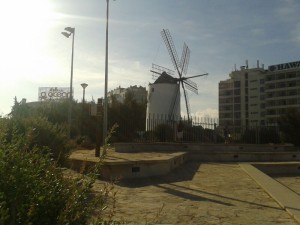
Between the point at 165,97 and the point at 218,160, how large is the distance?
961 inches

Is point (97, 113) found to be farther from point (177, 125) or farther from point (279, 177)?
point (177, 125)

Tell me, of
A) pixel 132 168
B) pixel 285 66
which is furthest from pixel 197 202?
pixel 285 66

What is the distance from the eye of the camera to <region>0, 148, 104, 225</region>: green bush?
2766 millimetres

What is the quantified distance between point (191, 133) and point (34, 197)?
78.8ft

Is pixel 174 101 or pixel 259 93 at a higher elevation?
pixel 259 93

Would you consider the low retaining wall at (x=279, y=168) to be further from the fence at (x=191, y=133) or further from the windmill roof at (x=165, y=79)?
the windmill roof at (x=165, y=79)

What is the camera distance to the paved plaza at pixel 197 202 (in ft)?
21.3

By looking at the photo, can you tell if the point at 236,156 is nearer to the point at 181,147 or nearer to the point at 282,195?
the point at 181,147

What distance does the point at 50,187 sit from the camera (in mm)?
3270

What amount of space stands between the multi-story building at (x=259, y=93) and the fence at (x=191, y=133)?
77000 mm

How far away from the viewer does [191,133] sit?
87.6 ft

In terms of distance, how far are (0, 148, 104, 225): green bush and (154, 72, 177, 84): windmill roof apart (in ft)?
142

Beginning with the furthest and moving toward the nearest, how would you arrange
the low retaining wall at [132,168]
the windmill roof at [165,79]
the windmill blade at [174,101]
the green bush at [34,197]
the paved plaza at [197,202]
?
the windmill roof at [165,79], the windmill blade at [174,101], the low retaining wall at [132,168], the paved plaza at [197,202], the green bush at [34,197]

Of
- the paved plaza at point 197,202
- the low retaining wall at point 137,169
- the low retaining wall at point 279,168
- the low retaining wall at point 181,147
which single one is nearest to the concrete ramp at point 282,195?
the paved plaza at point 197,202
